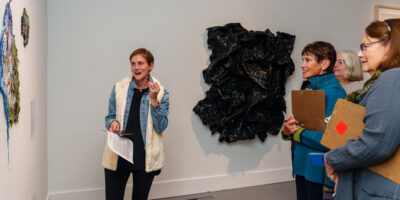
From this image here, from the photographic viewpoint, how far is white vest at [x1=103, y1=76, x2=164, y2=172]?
221 centimetres

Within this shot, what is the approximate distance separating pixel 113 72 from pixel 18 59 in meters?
1.77

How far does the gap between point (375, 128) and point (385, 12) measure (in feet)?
14.7

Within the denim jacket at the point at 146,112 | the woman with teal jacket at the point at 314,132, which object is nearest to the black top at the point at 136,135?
the denim jacket at the point at 146,112

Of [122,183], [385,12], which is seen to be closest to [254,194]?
[122,183]

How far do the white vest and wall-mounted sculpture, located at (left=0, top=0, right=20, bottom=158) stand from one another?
0.81 m

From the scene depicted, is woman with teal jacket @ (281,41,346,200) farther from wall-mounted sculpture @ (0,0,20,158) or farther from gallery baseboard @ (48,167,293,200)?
gallery baseboard @ (48,167,293,200)

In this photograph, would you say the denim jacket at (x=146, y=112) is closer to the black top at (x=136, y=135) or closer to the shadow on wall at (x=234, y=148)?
the black top at (x=136, y=135)

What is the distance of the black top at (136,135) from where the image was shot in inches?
87.0

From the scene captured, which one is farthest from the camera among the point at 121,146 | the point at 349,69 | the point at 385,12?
the point at 385,12

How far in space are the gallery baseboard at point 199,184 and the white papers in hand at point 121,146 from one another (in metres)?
1.38

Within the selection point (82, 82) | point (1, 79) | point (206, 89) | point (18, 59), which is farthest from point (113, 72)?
point (1, 79)

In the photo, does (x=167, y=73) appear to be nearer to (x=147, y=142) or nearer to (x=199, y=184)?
(x=199, y=184)

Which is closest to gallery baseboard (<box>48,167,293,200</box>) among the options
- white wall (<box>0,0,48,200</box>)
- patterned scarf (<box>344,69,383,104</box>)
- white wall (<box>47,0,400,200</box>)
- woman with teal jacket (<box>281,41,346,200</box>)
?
white wall (<box>47,0,400,200</box>)

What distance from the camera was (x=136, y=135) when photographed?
2.24 meters
